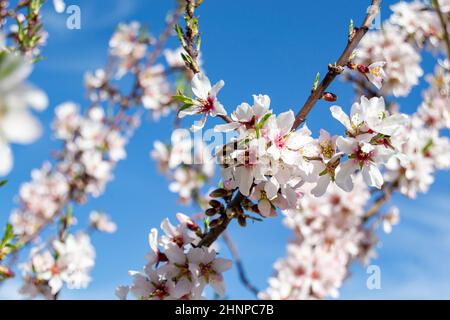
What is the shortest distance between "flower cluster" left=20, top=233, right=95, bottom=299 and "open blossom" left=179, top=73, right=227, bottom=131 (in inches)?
67.8

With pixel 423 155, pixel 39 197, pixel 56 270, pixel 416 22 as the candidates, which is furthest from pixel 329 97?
pixel 39 197

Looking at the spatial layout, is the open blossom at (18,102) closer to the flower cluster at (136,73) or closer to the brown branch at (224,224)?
the brown branch at (224,224)

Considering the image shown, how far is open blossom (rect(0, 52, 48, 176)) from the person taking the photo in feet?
2.41

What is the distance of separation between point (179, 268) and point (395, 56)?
177 inches

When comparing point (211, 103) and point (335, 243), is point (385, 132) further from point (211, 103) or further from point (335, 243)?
point (335, 243)

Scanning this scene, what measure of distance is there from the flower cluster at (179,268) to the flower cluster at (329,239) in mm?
3475

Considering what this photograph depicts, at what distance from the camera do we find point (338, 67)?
5.62 feet

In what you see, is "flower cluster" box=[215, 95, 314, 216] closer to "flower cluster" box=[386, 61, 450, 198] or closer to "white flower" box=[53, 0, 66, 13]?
"white flower" box=[53, 0, 66, 13]

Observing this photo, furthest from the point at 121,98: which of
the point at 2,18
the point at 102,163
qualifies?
the point at 2,18

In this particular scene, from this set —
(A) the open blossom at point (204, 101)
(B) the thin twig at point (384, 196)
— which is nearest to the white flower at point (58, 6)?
(A) the open blossom at point (204, 101)

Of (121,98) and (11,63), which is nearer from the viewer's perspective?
(11,63)

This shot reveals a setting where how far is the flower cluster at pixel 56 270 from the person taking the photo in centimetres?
297

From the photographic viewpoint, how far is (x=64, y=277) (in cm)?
300
